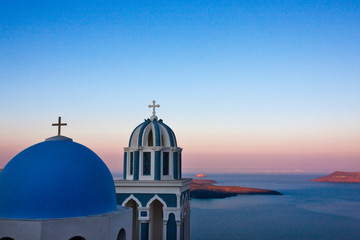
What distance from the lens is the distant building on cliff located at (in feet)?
48.7

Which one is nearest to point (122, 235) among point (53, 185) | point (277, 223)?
point (53, 185)

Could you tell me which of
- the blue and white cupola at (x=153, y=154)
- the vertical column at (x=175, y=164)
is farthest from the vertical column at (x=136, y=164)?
the vertical column at (x=175, y=164)

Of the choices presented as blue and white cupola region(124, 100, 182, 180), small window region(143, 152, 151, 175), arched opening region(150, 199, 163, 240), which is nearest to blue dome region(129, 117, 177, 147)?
blue and white cupola region(124, 100, 182, 180)

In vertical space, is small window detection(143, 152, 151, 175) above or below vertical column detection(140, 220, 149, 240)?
above

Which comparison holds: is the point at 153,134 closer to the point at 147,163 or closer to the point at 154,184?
the point at 147,163

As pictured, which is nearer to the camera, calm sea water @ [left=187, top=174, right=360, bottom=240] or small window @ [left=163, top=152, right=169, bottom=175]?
small window @ [left=163, top=152, right=169, bottom=175]

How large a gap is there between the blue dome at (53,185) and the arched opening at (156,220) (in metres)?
8.69

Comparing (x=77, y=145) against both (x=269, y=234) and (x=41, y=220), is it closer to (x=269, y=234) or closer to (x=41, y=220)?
(x=41, y=220)

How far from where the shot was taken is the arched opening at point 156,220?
16578 millimetres

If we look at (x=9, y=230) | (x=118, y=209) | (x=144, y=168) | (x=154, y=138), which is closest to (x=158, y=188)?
(x=144, y=168)

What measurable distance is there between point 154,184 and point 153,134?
8.41 ft

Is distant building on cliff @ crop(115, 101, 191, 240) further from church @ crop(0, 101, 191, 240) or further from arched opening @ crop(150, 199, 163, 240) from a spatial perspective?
church @ crop(0, 101, 191, 240)

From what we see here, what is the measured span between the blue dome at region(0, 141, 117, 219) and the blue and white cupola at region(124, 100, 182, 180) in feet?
23.9

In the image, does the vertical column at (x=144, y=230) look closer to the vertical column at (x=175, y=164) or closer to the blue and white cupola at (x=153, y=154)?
the blue and white cupola at (x=153, y=154)
